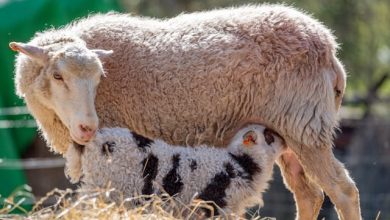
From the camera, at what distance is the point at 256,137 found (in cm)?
725

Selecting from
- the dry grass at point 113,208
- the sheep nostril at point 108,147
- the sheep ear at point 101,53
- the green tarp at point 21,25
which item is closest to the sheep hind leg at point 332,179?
the dry grass at point 113,208

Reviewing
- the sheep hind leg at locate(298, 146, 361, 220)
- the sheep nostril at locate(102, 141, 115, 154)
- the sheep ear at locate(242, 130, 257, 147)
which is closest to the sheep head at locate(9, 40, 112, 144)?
the sheep nostril at locate(102, 141, 115, 154)

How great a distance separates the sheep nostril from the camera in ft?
22.8

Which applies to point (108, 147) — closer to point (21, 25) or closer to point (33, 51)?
point (33, 51)

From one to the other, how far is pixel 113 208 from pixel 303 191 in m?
2.07

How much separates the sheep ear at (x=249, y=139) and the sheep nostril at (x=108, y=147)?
36.5 inches

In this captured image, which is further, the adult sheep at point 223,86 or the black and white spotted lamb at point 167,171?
the adult sheep at point 223,86

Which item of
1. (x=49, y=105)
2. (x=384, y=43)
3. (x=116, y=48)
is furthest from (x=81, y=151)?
(x=384, y=43)

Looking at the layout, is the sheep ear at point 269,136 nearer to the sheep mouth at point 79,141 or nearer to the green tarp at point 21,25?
the sheep mouth at point 79,141

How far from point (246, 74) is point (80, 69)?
1255 mm

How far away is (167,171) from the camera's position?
273 inches

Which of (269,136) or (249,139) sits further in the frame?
(269,136)

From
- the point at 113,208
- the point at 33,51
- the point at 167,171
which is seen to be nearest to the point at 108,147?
the point at 167,171

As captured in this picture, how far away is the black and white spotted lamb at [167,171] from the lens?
6.90 meters
